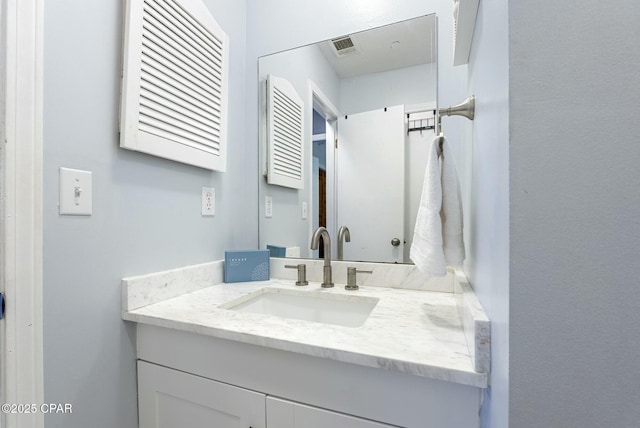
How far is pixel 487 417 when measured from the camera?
491 millimetres

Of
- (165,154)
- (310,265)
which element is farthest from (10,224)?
(310,265)

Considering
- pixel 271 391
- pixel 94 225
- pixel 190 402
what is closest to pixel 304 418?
pixel 271 391

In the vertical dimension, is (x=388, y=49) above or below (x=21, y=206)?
above

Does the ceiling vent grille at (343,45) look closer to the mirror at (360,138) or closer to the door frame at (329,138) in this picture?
the mirror at (360,138)

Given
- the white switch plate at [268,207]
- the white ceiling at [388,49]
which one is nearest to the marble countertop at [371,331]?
the white switch plate at [268,207]

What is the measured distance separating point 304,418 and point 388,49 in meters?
1.27

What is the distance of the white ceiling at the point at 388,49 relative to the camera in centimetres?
108

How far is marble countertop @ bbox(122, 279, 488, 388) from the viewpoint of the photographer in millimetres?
539

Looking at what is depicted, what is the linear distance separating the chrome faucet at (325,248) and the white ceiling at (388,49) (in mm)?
676

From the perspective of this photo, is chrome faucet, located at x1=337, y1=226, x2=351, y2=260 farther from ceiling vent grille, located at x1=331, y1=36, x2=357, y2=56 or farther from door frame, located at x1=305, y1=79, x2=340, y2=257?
ceiling vent grille, located at x1=331, y1=36, x2=357, y2=56

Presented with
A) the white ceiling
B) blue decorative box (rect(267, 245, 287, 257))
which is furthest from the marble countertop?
the white ceiling

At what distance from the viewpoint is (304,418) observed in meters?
0.64

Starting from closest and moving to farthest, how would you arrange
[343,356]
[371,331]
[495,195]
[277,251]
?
[495,195] < [343,356] < [371,331] < [277,251]

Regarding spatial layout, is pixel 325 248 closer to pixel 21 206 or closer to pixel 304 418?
pixel 304 418
